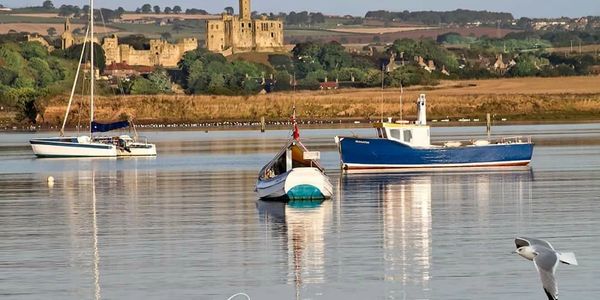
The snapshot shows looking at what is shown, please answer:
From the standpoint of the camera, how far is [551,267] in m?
18.5

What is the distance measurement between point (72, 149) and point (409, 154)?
24.3 metres

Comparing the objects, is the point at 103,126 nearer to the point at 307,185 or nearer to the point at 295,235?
the point at 307,185

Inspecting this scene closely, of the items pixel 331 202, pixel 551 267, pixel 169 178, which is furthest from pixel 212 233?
pixel 169 178

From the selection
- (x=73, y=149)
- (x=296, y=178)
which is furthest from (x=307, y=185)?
(x=73, y=149)

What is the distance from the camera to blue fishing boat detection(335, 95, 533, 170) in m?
56.2

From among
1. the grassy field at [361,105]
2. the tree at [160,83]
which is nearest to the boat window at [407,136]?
the grassy field at [361,105]

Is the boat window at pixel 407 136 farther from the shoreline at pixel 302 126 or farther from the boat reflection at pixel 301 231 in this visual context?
the shoreline at pixel 302 126

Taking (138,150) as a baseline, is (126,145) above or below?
above

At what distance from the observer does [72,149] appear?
249 ft

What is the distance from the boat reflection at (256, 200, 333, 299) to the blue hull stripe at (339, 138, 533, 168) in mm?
13295

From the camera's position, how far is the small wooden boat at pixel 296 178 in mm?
42281

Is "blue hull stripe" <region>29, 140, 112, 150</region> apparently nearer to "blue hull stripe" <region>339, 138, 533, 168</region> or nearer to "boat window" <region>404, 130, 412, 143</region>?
"blue hull stripe" <region>339, 138, 533, 168</region>

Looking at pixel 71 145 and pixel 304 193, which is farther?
pixel 71 145

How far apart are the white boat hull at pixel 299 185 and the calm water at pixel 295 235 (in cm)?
48
